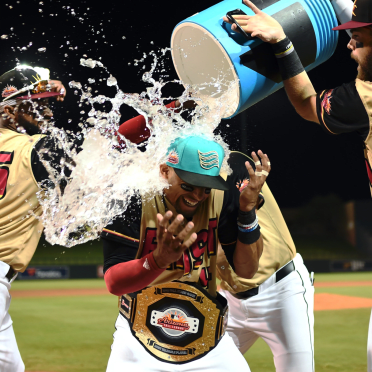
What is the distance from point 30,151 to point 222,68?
140 centimetres

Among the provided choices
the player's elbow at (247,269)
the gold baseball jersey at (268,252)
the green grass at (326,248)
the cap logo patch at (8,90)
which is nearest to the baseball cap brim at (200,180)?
the player's elbow at (247,269)

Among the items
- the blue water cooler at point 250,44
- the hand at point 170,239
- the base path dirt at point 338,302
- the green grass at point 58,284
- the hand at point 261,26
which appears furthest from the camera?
the green grass at point 58,284

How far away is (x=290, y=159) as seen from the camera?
26.6 m

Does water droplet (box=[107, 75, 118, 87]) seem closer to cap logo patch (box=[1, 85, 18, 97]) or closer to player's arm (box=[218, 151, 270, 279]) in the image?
cap logo patch (box=[1, 85, 18, 97])

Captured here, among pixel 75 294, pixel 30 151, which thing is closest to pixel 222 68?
pixel 30 151

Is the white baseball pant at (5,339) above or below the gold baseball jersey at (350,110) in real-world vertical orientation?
below

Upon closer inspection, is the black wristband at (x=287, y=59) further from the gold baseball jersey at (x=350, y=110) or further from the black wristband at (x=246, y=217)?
the black wristband at (x=246, y=217)

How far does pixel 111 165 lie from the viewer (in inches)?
112

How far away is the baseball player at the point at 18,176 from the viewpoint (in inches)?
122

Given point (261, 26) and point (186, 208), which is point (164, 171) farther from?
point (261, 26)

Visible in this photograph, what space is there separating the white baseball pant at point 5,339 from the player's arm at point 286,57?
2085 millimetres

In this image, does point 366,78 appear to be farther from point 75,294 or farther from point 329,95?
point 75,294

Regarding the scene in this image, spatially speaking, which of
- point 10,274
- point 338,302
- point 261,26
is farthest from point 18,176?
point 338,302

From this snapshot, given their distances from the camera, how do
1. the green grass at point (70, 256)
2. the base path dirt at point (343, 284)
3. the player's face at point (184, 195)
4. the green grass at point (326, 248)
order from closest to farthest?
1. the player's face at point (184, 195)
2. the base path dirt at point (343, 284)
3. the green grass at point (70, 256)
4. the green grass at point (326, 248)
